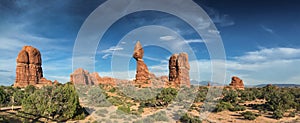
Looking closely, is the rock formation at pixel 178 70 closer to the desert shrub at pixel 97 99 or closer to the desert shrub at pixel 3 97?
the desert shrub at pixel 97 99

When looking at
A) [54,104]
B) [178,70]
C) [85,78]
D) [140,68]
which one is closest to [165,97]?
[54,104]

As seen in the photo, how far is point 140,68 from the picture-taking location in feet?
192

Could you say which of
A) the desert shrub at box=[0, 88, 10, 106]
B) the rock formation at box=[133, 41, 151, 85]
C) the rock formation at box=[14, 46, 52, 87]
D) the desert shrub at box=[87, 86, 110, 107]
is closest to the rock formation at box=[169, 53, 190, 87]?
the rock formation at box=[133, 41, 151, 85]

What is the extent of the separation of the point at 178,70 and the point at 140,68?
11905 mm

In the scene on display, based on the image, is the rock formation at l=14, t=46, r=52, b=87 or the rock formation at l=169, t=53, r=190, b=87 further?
the rock formation at l=14, t=46, r=52, b=87

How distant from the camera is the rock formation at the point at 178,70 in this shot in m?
60.8

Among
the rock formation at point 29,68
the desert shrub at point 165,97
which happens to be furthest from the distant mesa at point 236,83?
the rock formation at point 29,68

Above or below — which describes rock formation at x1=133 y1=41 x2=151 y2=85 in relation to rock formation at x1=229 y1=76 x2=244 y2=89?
above

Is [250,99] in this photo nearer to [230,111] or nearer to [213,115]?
[230,111]

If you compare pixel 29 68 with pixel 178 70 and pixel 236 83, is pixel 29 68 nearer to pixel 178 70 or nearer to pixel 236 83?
pixel 178 70

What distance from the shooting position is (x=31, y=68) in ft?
222

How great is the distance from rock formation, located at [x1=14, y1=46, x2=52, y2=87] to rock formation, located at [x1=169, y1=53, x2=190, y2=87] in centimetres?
4185

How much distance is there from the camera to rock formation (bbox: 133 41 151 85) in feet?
191

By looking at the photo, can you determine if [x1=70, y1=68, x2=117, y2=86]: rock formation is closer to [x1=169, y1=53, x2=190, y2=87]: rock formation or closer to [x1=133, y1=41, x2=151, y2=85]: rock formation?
[x1=133, y1=41, x2=151, y2=85]: rock formation
